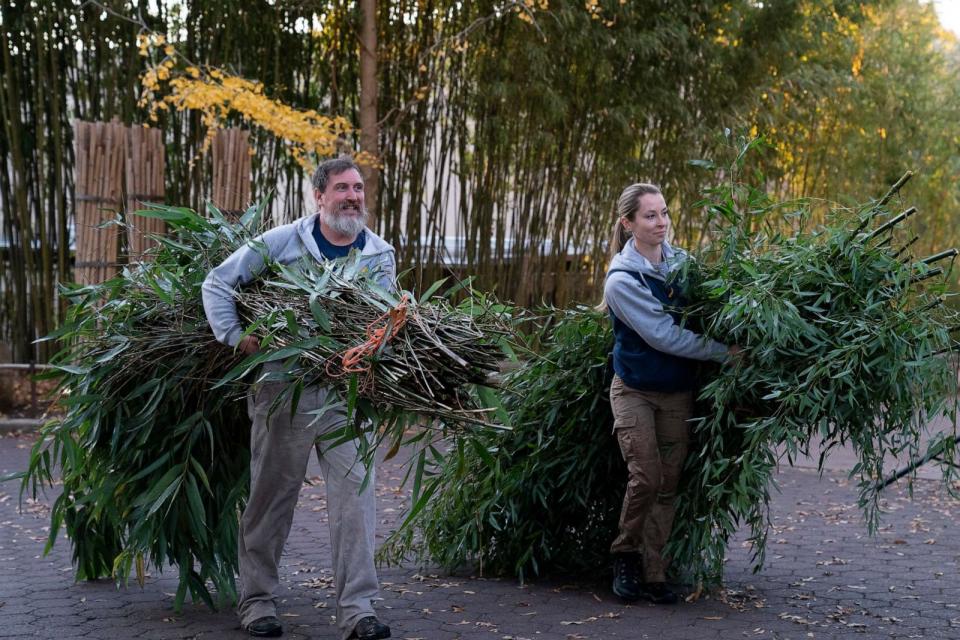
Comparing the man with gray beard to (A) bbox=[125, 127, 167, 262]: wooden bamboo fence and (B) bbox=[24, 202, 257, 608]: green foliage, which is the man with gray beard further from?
(A) bbox=[125, 127, 167, 262]: wooden bamboo fence

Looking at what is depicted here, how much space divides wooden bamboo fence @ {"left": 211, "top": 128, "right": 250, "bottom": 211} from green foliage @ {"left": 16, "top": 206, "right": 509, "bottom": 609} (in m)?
4.29

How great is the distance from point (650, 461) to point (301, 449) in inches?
52.0

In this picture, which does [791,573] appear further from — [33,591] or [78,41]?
[78,41]

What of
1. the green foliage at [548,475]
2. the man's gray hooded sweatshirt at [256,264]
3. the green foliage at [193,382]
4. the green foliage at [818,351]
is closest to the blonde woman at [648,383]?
the green foliage at [818,351]

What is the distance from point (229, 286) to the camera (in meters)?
4.25

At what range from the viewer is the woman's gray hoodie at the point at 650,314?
4.56 metres

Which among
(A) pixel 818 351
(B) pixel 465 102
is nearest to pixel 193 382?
(A) pixel 818 351

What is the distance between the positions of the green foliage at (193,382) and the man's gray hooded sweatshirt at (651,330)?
637mm

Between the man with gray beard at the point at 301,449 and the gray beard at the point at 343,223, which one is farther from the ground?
the gray beard at the point at 343,223

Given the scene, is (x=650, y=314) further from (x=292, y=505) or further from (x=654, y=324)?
(x=292, y=505)

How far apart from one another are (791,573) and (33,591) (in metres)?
3.29

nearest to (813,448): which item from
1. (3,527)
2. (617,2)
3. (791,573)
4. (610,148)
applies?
(610,148)

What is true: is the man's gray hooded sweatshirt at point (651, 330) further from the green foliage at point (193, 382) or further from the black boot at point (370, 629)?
the black boot at point (370, 629)

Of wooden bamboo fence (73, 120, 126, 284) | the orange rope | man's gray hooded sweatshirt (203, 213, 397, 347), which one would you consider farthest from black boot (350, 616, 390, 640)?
wooden bamboo fence (73, 120, 126, 284)
